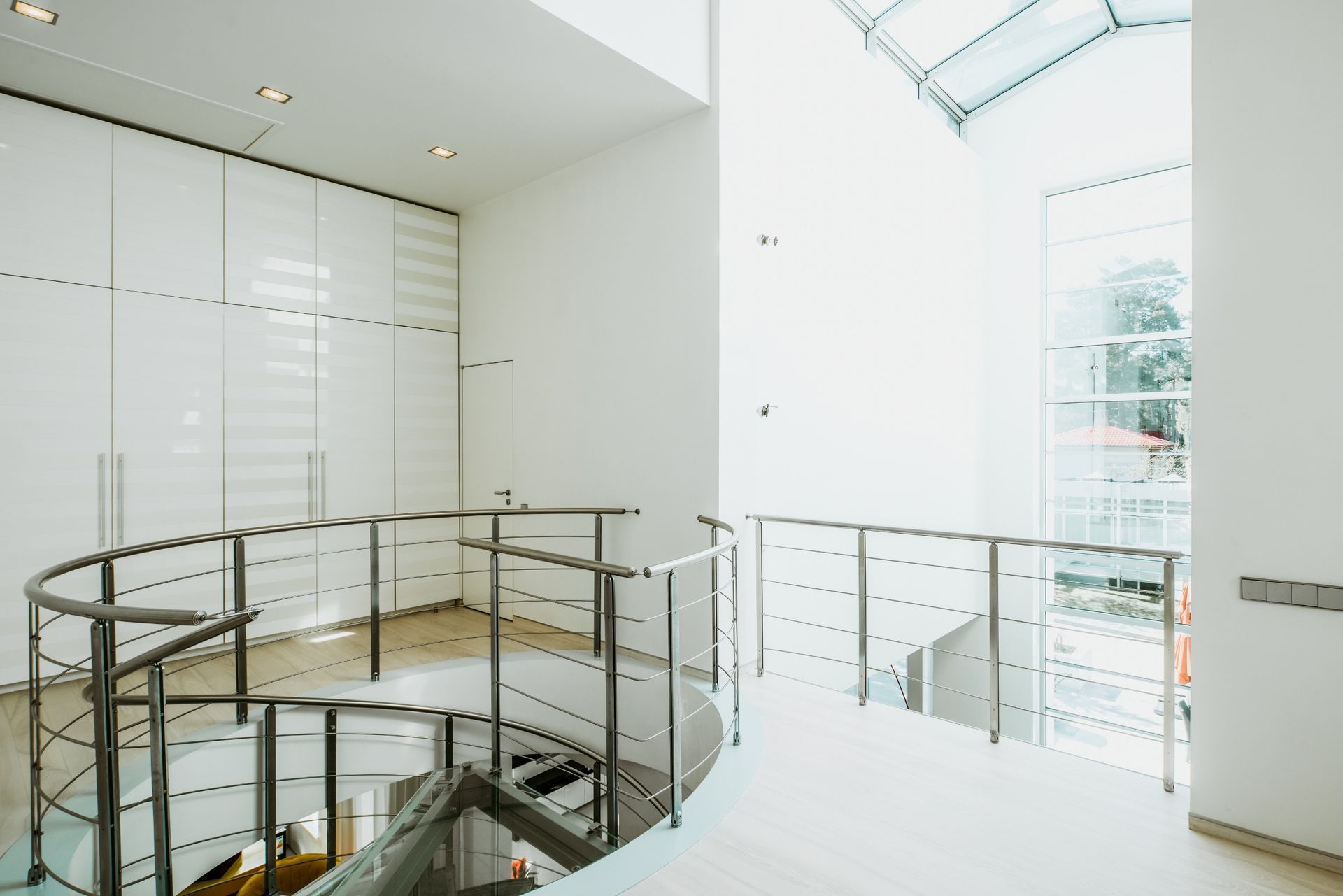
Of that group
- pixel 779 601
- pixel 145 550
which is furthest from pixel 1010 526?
pixel 145 550

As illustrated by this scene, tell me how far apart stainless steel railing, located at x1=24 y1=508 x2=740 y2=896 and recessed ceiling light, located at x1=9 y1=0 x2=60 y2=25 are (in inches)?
89.0

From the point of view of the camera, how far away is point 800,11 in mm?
4223

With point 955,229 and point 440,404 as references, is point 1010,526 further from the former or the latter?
point 440,404

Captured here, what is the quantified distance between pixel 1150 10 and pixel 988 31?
1.26m

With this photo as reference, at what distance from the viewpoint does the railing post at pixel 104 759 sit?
1.46 metres

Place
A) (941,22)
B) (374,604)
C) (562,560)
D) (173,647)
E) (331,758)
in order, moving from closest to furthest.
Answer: (173,647)
(562,560)
(331,758)
(374,604)
(941,22)

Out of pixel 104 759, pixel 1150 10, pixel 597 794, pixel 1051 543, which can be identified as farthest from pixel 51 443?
pixel 1150 10

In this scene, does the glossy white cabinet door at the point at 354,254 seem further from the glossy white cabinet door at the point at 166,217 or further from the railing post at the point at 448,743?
the railing post at the point at 448,743

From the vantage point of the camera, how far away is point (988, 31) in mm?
5664

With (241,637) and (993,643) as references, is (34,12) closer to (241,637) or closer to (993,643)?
(241,637)

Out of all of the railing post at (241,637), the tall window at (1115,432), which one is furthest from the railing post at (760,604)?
the tall window at (1115,432)

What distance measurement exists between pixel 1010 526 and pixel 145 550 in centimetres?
648

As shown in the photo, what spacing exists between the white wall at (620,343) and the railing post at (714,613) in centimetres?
19

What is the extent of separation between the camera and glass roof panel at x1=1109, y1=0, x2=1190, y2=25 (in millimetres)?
5387
